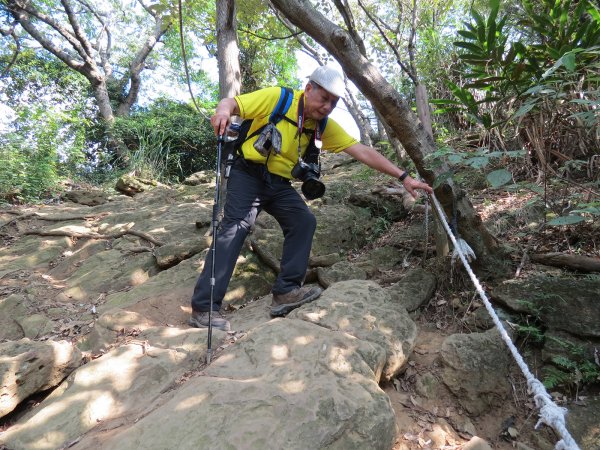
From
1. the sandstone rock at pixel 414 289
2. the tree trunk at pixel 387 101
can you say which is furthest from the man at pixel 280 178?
the sandstone rock at pixel 414 289

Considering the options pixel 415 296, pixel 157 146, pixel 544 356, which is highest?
pixel 157 146

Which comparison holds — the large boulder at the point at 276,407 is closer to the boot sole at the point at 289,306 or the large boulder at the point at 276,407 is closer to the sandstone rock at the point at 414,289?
the boot sole at the point at 289,306

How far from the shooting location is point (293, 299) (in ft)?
9.67

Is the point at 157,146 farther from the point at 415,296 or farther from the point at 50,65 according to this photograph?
the point at 415,296

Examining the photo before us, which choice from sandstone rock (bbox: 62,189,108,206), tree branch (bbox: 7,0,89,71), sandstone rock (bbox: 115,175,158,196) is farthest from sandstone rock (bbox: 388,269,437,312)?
tree branch (bbox: 7,0,89,71)

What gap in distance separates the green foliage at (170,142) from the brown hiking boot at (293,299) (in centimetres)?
747

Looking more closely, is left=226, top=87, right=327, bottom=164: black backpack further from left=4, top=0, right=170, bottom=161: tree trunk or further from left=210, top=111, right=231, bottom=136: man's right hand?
left=4, top=0, right=170, bottom=161: tree trunk

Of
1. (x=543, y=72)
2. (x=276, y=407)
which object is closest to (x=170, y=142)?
(x=543, y=72)

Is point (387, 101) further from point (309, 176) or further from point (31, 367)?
point (31, 367)

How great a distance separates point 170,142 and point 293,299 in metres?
8.63

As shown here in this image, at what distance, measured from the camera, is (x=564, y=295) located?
2.39m

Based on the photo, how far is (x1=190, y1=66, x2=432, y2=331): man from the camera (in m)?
2.71

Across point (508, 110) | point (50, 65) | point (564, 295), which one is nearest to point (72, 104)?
point (50, 65)

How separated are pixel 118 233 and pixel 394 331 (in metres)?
4.68
